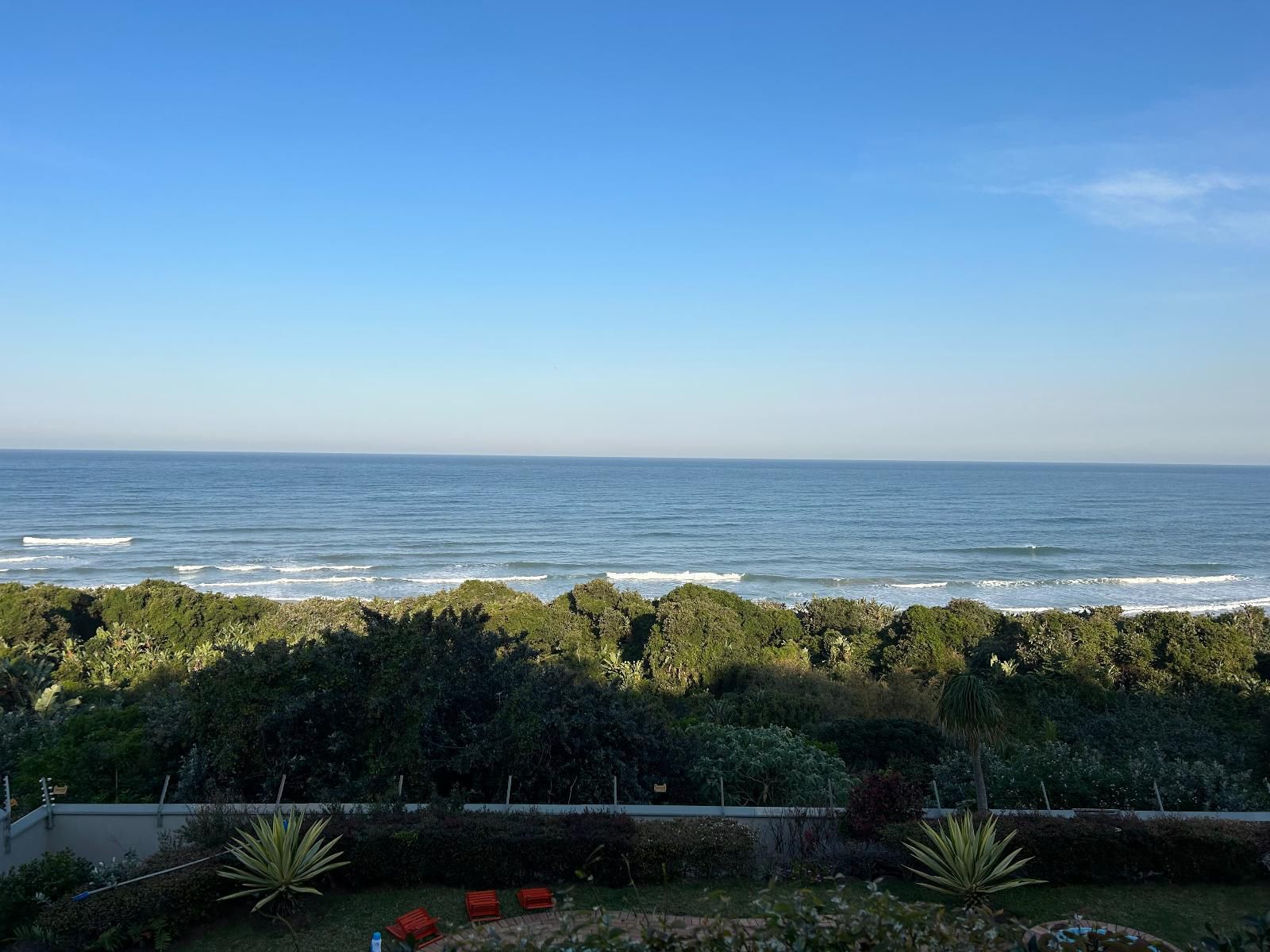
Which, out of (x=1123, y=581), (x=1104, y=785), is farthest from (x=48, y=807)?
(x=1123, y=581)

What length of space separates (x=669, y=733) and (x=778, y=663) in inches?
471

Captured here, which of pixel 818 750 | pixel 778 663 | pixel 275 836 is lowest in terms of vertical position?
pixel 778 663

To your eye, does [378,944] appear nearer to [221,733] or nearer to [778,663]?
[221,733]

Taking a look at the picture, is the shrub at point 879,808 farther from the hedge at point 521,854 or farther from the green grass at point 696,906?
the hedge at point 521,854

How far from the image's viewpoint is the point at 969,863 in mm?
8141

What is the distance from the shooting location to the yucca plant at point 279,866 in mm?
7941

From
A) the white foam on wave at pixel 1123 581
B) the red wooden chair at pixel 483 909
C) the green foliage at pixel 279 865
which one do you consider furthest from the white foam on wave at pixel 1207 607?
the green foliage at pixel 279 865

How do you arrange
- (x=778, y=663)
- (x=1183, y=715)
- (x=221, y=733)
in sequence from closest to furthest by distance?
(x=221, y=733) < (x=1183, y=715) < (x=778, y=663)

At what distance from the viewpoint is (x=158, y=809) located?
984 cm

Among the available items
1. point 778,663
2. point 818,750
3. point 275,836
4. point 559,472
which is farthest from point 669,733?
point 559,472

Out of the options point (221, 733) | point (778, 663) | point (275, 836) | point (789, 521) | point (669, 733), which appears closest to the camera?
point (275, 836)

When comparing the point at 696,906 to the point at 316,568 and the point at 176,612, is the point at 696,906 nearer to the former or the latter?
the point at 176,612

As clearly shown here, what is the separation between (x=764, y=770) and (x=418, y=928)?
18.8 feet

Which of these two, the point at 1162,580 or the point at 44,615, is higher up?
the point at 44,615
